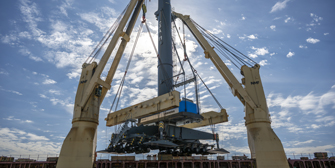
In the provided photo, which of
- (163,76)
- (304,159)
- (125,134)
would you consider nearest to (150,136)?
(125,134)

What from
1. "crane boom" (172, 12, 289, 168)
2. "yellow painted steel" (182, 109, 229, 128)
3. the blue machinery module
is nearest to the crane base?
the blue machinery module

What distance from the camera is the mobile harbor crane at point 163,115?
20.9m

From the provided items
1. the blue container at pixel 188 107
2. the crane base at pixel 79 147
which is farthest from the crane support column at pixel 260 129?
the crane base at pixel 79 147

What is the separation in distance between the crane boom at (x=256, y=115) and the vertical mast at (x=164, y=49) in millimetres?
5008

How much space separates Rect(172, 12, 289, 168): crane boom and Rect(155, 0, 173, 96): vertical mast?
197 inches

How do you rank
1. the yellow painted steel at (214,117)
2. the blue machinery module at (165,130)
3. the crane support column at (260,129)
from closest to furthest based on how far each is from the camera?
the crane support column at (260,129)
the blue machinery module at (165,130)
the yellow painted steel at (214,117)

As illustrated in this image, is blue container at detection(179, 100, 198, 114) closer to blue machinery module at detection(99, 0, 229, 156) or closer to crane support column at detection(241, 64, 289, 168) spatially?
blue machinery module at detection(99, 0, 229, 156)

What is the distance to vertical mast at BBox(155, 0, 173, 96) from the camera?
86.2ft

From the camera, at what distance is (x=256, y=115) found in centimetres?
2162

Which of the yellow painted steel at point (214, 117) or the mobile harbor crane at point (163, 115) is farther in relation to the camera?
the yellow painted steel at point (214, 117)

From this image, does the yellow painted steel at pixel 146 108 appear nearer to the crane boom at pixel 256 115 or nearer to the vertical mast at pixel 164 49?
the vertical mast at pixel 164 49

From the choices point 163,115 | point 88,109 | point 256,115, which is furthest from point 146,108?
point 256,115

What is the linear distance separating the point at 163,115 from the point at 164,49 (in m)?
8.91

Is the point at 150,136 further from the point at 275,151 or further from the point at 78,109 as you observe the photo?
the point at 275,151
